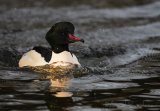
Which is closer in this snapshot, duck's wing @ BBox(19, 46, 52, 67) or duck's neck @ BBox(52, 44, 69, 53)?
duck's wing @ BBox(19, 46, 52, 67)

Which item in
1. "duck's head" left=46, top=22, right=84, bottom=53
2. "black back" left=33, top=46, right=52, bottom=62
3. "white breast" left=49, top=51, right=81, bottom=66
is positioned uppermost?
"duck's head" left=46, top=22, right=84, bottom=53

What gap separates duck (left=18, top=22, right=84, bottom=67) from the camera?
11.9 m

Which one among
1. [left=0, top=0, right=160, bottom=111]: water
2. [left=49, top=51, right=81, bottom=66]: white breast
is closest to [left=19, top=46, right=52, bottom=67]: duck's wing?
[left=49, top=51, right=81, bottom=66]: white breast

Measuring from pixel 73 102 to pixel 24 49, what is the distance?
5.83 metres

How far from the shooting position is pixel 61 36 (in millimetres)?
11977

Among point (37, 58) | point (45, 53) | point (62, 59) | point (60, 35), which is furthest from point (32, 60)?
point (60, 35)

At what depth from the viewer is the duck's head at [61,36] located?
11805 mm

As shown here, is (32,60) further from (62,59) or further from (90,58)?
(90,58)

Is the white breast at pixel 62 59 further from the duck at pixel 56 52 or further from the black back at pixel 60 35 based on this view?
the black back at pixel 60 35

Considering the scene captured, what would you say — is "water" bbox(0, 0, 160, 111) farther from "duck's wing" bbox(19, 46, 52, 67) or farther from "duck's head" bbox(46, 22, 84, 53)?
"duck's head" bbox(46, 22, 84, 53)

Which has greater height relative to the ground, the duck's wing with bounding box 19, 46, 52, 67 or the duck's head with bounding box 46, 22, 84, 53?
the duck's head with bounding box 46, 22, 84, 53

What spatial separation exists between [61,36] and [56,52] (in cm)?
43

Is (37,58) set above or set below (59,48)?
below

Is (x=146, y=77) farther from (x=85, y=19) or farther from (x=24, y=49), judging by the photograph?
(x=85, y=19)
